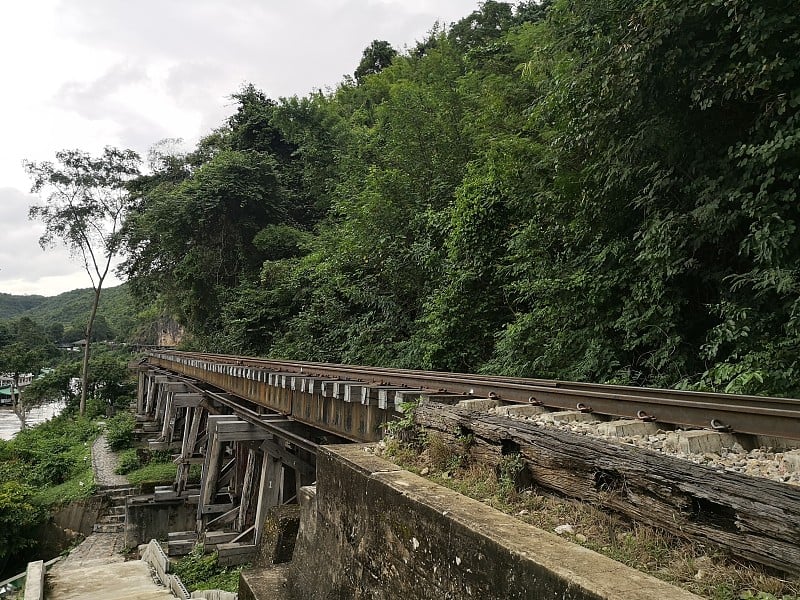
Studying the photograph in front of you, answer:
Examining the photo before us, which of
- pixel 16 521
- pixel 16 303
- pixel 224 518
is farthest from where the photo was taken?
pixel 16 303

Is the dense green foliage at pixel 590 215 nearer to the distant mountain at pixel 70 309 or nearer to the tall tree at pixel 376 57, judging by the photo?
the tall tree at pixel 376 57

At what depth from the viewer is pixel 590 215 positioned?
738cm

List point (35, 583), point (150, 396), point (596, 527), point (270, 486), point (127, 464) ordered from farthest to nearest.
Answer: point (150, 396)
point (127, 464)
point (35, 583)
point (270, 486)
point (596, 527)

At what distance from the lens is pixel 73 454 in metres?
21.3

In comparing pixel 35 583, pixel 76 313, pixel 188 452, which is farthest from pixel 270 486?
pixel 76 313

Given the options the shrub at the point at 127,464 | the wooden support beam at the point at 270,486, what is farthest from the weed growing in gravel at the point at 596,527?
the shrub at the point at 127,464

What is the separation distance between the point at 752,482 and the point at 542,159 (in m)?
7.33

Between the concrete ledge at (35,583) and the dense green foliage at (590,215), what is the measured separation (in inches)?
280

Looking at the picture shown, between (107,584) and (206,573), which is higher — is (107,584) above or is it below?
below

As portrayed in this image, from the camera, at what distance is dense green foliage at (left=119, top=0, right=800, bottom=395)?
209 inches

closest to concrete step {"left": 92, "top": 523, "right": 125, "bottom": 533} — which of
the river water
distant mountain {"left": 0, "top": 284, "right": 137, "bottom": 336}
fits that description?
the river water

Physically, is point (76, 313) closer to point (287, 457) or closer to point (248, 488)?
point (248, 488)

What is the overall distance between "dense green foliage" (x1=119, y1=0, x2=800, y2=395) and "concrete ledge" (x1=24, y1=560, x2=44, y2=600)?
7.12m

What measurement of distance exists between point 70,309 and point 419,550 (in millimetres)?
120154
